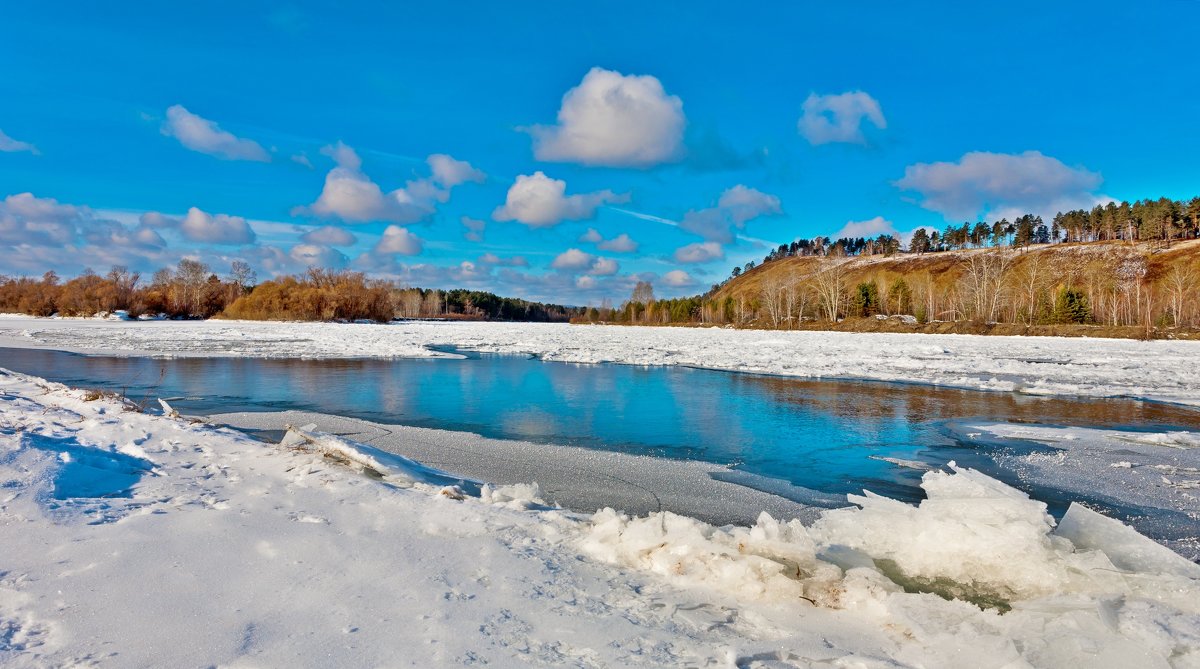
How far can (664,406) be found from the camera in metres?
11.2

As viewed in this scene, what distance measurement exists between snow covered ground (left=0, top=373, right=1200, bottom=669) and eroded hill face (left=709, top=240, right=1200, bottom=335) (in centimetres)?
6139

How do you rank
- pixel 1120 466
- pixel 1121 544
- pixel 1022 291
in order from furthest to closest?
pixel 1022 291 < pixel 1120 466 < pixel 1121 544

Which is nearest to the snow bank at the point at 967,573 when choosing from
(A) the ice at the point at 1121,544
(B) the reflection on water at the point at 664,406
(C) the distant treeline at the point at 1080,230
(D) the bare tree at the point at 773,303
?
(A) the ice at the point at 1121,544

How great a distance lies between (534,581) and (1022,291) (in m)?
87.1

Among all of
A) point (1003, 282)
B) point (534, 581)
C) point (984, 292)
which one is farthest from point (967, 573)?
point (1003, 282)

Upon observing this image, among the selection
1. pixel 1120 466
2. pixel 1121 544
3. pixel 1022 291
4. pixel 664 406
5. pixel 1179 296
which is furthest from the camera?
pixel 1022 291

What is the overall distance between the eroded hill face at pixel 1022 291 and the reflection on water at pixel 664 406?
2029 inches

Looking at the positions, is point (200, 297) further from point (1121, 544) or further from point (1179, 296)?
point (1179, 296)

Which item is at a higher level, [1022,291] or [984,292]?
[1022,291]

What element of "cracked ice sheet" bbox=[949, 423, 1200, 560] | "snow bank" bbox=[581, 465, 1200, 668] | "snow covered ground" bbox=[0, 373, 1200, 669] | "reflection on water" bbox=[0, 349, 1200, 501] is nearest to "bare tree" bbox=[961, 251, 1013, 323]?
"reflection on water" bbox=[0, 349, 1200, 501]

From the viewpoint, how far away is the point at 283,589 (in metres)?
2.87

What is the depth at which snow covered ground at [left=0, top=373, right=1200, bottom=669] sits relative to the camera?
246 cm

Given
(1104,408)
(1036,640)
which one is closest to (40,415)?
(1036,640)

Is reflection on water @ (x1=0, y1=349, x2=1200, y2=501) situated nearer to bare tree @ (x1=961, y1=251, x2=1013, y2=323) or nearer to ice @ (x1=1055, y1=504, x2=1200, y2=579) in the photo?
ice @ (x1=1055, y1=504, x2=1200, y2=579)
